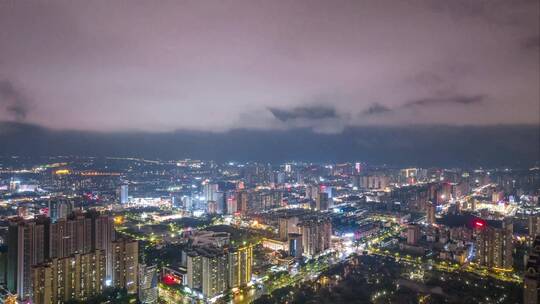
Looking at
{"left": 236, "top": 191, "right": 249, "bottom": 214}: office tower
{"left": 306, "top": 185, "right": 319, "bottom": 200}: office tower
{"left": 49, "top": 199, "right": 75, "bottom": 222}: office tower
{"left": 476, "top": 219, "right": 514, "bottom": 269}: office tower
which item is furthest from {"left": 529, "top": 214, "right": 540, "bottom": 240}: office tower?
{"left": 49, "top": 199, "right": 75, "bottom": 222}: office tower

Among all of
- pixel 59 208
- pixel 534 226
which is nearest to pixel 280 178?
pixel 59 208

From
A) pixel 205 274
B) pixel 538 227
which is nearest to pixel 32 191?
pixel 205 274

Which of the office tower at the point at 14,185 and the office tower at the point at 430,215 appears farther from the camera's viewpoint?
the office tower at the point at 14,185

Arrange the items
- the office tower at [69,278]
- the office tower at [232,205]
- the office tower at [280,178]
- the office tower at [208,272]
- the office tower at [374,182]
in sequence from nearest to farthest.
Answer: the office tower at [69,278], the office tower at [208,272], the office tower at [232,205], the office tower at [374,182], the office tower at [280,178]

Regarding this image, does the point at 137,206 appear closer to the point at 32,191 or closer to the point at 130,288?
the point at 32,191

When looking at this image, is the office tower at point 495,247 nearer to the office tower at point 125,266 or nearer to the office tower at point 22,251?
the office tower at point 125,266

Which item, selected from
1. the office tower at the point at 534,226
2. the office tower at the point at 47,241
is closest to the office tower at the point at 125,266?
the office tower at the point at 47,241
